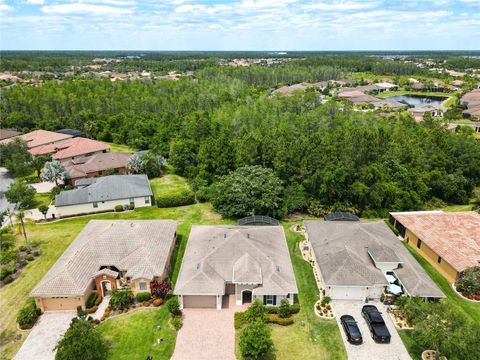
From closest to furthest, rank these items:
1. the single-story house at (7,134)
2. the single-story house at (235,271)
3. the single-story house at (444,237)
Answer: the single-story house at (235,271) < the single-story house at (444,237) < the single-story house at (7,134)

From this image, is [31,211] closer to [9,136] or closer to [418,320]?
[9,136]

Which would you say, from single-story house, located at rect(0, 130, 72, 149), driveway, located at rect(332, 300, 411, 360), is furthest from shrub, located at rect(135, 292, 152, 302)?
single-story house, located at rect(0, 130, 72, 149)

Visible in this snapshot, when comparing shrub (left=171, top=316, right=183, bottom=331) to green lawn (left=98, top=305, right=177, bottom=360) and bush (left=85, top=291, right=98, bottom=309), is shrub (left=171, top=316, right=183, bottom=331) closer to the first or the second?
green lawn (left=98, top=305, right=177, bottom=360)

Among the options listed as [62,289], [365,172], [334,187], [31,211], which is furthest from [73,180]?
[365,172]

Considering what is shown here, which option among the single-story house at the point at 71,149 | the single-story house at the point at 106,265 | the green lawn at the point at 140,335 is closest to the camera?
the green lawn at the point at 140,335

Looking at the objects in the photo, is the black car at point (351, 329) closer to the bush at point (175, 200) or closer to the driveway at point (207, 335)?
the driveway at point (207, 335)

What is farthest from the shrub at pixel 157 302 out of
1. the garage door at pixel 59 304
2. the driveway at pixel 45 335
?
the driveway at pixel 45 335

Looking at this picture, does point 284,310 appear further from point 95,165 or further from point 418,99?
point 418,99

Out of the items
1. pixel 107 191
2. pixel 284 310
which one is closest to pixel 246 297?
pixel 284 310
